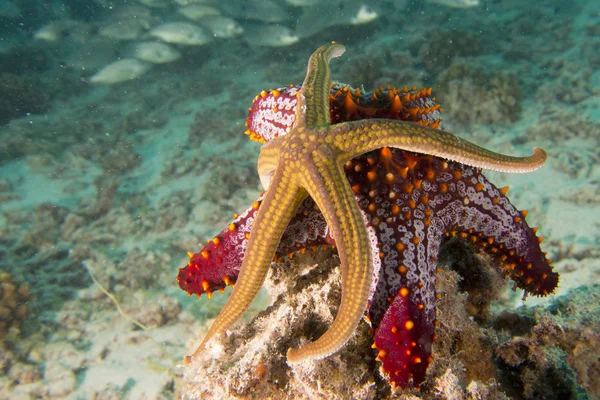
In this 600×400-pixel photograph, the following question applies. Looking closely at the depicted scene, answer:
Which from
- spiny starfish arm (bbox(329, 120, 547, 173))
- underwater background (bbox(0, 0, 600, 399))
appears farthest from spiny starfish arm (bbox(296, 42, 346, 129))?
underwater background (bbox(0, 0, 600, 399))

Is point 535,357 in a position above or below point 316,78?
below

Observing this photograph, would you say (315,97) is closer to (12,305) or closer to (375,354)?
(375,354)

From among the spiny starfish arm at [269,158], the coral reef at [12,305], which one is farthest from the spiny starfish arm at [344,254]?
the coral reef at [12,305]

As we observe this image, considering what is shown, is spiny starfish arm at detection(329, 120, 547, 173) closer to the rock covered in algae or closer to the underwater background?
the rock covered in algae

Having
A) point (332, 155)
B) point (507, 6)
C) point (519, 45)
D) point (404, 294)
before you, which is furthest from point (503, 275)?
point (507, 6)

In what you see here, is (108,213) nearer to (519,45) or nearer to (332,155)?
(332,155)

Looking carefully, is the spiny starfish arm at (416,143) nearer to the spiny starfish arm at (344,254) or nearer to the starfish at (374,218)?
the starfish at (374,218)
